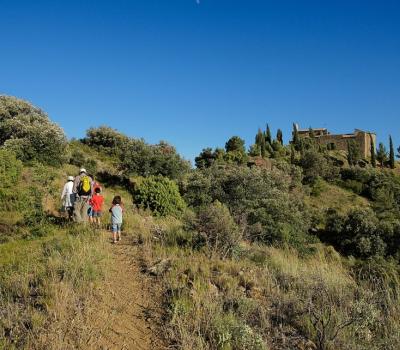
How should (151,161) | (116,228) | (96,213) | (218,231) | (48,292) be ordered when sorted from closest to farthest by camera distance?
(48,292)
(218,231)
(116,228)
(96,213)
(151,161)

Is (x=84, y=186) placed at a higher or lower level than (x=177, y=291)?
higher

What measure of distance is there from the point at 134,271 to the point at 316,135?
91.3m

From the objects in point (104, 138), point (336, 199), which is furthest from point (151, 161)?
point (336, 199)

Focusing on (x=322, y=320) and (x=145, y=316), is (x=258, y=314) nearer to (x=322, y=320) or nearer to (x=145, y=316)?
(x=322, y=320)

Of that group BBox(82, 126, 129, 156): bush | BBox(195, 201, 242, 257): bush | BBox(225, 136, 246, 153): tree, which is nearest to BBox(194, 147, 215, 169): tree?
BBox(225, 136, 246, 153): tree

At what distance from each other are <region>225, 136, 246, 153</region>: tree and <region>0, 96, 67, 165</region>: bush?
34663 millimetres

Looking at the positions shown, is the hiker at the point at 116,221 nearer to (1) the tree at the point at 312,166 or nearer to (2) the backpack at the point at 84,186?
(2) the backpack at the point at 84,186

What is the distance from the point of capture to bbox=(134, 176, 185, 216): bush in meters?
18.8

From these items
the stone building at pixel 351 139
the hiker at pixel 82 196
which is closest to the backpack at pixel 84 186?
the hiker at pixel 82 196

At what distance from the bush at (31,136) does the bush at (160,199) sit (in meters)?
9.76

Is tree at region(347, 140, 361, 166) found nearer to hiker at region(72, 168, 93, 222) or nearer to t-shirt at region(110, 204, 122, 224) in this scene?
hiker at region(72, 168, 93, 222)

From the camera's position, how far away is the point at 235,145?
205 ft

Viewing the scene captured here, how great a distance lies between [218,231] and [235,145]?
53.8 metres

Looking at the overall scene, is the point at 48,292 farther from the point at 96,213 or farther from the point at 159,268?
the point at 96,213
